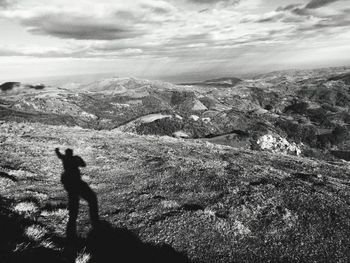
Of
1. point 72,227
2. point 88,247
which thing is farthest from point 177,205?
point 88,247

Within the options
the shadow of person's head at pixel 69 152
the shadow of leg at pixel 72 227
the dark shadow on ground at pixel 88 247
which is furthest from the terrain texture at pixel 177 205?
the shadow of person's head at pixel 69 152

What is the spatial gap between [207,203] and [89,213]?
5755mm

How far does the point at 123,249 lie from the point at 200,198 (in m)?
6.27

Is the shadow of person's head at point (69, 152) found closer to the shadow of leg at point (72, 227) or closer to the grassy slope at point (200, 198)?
the grassy slope at point (200, 198)

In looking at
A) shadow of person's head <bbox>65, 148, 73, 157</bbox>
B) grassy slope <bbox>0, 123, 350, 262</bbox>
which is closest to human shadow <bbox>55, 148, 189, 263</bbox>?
grassy slope <bbox>0, 123, 350, 262</bbox>

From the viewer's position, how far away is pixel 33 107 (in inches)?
7520

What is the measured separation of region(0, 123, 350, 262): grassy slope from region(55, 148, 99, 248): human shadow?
0.31 metres

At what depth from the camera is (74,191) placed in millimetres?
16031

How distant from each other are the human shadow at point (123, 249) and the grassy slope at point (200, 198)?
0.44 metres

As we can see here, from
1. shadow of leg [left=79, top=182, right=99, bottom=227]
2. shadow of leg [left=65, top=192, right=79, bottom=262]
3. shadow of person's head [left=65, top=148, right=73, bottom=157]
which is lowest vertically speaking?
shadow of person's head [left=65, top=148, right=73, bottom=157]

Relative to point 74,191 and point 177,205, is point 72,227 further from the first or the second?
point 177,205

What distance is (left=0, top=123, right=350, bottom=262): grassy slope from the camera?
1234 cm

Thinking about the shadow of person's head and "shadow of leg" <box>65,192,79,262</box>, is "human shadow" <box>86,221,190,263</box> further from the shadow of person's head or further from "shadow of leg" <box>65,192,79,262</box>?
the shadow of person's head

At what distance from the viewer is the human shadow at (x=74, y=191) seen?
12041 mm
